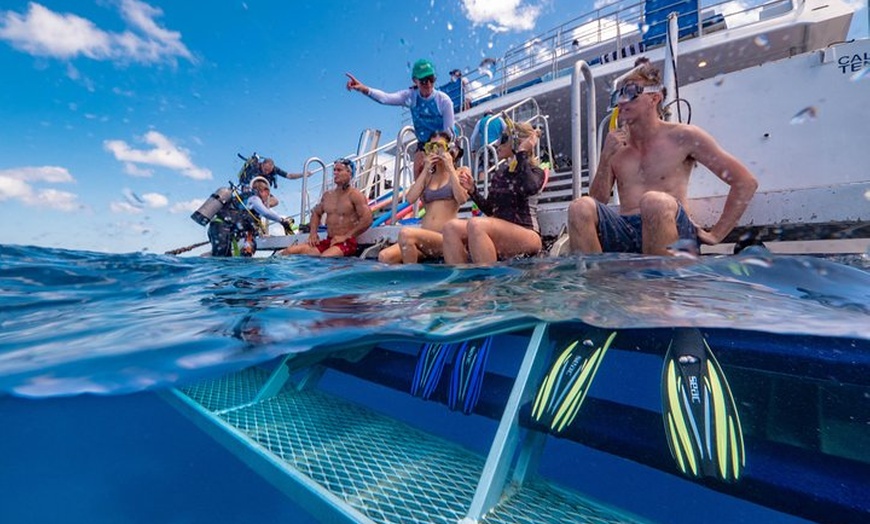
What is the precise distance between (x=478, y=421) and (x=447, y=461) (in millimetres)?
745

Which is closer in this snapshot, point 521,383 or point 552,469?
point 521,383

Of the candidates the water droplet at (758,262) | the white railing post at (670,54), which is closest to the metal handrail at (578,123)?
the white railing post at (670,54)

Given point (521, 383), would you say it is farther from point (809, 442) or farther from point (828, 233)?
point (828, 233)

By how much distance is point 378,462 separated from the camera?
1.87 m

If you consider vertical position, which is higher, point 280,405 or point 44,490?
point 280,405

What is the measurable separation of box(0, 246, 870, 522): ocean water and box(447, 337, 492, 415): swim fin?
9.0 inches

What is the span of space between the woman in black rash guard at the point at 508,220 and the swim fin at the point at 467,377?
1.17 metres

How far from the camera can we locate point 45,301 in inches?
112

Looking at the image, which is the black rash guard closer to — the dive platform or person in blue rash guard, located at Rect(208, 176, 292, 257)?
the dive platform

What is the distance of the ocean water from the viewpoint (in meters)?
1.82

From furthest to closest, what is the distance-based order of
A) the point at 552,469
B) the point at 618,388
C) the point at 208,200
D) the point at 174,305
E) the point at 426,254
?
the point at 208,200, the point at 426,254, the point at 174,305, the point at 618,388, the point at 552,469

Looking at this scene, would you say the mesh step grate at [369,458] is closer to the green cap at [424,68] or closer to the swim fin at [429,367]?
the swim fin at [429,367]

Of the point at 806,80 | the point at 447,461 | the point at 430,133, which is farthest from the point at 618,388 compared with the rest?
the point at 806,80

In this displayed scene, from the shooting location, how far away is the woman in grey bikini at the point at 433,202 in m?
4.01
